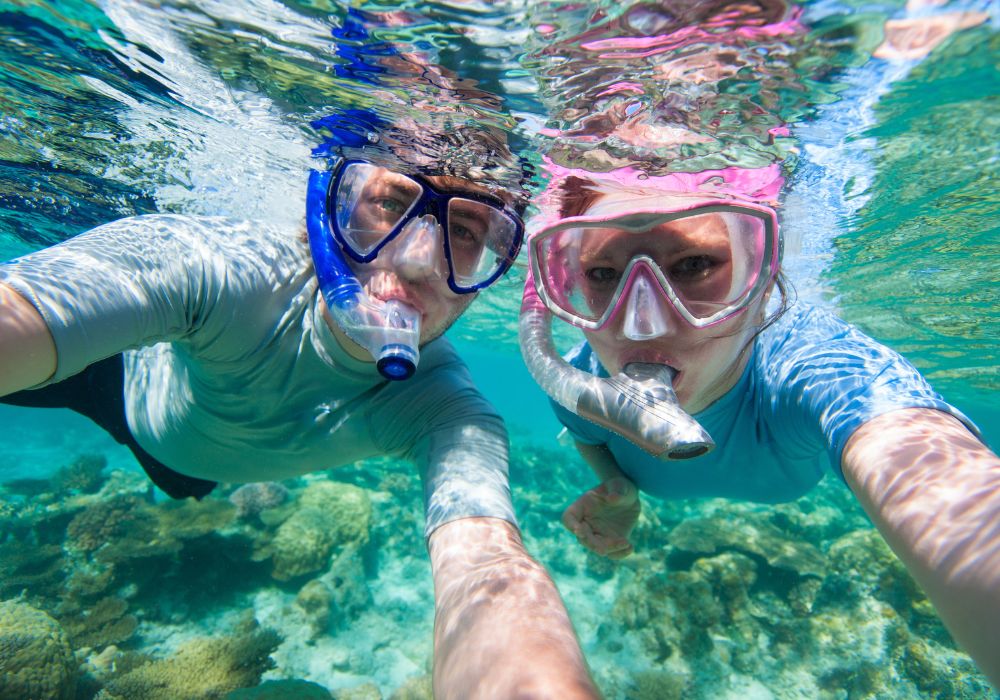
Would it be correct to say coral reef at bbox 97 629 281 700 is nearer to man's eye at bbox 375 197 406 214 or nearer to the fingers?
the fingers

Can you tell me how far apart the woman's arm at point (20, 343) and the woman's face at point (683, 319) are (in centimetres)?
286

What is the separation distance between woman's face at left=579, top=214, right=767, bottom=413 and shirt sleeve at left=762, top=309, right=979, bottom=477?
288mm

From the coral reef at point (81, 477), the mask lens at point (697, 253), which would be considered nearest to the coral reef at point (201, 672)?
the mask lens at point (697, 253)

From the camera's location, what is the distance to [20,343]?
1.90 meters

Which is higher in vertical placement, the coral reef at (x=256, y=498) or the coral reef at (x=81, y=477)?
the coral reef at (x=256, y=498)

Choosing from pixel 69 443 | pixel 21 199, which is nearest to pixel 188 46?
pixel 21 199

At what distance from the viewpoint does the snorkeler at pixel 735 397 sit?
5.35ft

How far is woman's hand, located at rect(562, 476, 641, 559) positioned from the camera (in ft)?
13.9

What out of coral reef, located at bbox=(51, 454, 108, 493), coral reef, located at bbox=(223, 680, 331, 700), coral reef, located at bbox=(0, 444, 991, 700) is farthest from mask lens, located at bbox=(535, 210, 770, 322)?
coral reef, located at bbox=(51, 454, 108, 493)

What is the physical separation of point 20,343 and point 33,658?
18.1 ft

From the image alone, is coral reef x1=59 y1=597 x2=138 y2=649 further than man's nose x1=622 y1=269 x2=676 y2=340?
Yes

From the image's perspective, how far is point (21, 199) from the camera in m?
11.4

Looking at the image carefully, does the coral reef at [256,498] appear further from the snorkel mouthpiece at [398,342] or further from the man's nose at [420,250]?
the snorkel mouthpiece at [398,342]

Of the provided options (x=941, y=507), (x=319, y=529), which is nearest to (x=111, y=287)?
(x=941, y=507)
